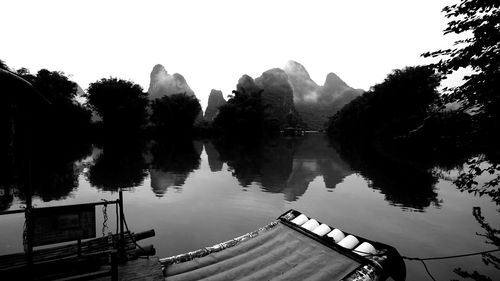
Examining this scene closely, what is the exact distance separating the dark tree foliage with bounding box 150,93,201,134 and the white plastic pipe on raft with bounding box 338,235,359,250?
80.6 metres

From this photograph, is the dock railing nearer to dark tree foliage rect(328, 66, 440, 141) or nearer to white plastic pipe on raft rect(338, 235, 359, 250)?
white plastic pipe on raft rect(338, 235, 359, 250)

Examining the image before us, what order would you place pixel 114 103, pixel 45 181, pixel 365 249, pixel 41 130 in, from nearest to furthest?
1. pixel 365 249
2. pixel 45 181
3. pixel 41 130
4. pixel 114 103

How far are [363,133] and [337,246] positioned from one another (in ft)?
283

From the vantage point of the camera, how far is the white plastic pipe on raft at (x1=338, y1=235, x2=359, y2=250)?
23.3 ft

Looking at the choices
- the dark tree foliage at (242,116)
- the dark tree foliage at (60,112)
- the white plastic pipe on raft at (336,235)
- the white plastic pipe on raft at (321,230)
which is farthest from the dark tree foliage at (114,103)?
the white plastic pipe on raft at (336,235)

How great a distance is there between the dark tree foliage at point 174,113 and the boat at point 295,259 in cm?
7966

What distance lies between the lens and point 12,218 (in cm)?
1244

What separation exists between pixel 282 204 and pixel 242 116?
75.8 meters

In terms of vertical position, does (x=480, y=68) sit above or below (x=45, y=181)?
above

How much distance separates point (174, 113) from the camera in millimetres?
84125

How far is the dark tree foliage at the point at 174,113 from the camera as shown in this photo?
83.9m

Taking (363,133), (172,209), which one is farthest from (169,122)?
(172,209)

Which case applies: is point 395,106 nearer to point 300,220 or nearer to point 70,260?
→ point 300,220

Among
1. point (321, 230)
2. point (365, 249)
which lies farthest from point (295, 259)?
point (365, 249)
